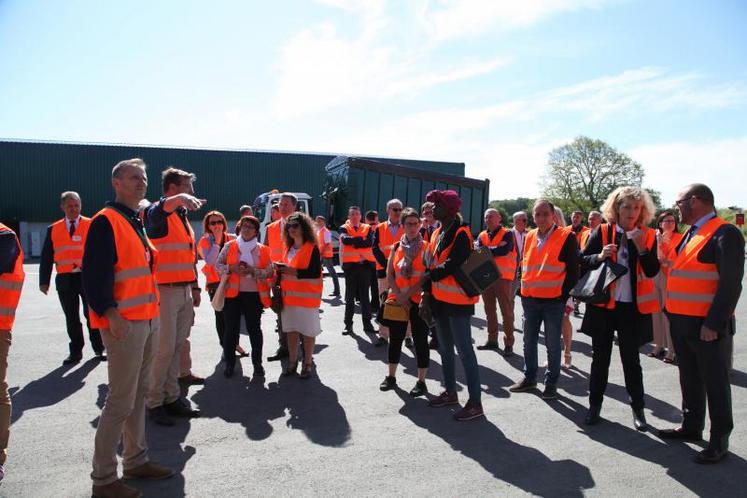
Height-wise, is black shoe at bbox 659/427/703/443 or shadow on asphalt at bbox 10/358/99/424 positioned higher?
black shoe at bbox 659/427/703/443

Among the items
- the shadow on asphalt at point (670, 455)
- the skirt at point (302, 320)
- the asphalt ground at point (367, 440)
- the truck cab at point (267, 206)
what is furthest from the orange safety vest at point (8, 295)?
the truck cab at point (267, 206)

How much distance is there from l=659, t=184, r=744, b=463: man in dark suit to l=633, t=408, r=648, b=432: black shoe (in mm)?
201

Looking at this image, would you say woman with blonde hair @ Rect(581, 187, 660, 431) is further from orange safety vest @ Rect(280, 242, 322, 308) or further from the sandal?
the sandal

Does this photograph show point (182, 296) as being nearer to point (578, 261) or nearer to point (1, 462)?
point (1, 462)

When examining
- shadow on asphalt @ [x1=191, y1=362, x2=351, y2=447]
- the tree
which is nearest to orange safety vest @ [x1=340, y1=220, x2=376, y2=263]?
shadow on asphalt @ [x1=191, y1=362, x2=351, y2=447]

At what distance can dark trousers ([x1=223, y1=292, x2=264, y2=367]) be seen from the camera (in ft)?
19.0

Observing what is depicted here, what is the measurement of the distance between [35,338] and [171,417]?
4.42m

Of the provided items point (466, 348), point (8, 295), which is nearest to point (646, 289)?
point (466, 348)

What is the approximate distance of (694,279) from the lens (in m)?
3.81

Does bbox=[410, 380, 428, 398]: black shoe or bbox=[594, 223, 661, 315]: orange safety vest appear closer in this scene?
bbox=[594, 223, 661, 315]: orange safety vest

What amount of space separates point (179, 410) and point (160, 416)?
175 mm

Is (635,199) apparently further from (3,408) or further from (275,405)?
(3,408)

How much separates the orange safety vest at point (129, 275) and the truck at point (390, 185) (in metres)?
11.9

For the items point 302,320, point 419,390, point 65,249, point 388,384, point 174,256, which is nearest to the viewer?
point 174,256
